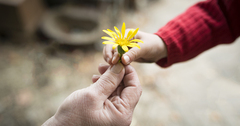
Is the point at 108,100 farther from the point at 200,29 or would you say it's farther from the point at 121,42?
the point at 200,29

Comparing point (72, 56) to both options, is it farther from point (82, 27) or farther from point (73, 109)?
point (73, 109)

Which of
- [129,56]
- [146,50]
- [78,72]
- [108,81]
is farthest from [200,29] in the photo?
[78,72]

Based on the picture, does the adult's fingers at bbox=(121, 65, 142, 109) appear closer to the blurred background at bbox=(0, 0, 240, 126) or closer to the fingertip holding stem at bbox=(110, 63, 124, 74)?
the fingertip holding stem at bbox=(110, 63, 124, 74)

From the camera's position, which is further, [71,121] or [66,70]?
[66,70]

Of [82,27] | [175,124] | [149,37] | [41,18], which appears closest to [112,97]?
[149,37]

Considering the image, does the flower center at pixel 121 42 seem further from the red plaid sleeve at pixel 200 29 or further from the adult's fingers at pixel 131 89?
the red plaid sleeve at pixel 200 29

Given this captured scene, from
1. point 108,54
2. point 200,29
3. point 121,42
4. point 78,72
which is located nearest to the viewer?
point 121,42

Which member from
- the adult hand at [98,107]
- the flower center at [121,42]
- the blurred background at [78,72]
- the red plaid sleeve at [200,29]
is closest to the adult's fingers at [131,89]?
the adult hand at [98,107]
